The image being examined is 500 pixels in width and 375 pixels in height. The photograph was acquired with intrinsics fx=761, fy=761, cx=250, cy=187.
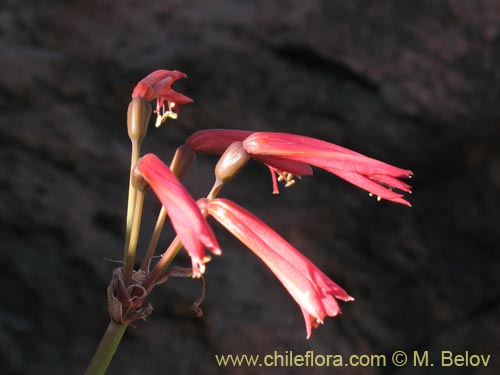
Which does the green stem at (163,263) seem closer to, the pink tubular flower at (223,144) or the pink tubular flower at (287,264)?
the pink tubular flower at (287,264)

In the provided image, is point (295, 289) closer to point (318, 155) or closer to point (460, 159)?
point (318, 155)

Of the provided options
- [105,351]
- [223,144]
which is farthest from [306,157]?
[105,351]

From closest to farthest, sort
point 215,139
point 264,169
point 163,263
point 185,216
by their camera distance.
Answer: point 185,216 → point 163,263 → point 215,139 → point 264,169

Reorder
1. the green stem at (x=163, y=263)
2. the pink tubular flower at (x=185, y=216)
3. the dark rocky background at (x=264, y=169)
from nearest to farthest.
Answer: the pink tubular flower at (x=185, y=216)
the green stem at (x=163, y=263)
the dark rocky background at (x=264, y=169)

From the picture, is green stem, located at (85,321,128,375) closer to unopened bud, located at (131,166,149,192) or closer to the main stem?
the main stem

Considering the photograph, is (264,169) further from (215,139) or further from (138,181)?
(138,181)

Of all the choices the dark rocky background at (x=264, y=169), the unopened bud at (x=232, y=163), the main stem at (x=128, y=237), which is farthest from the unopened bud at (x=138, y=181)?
the dark rocky background at (x=264, y=169)
